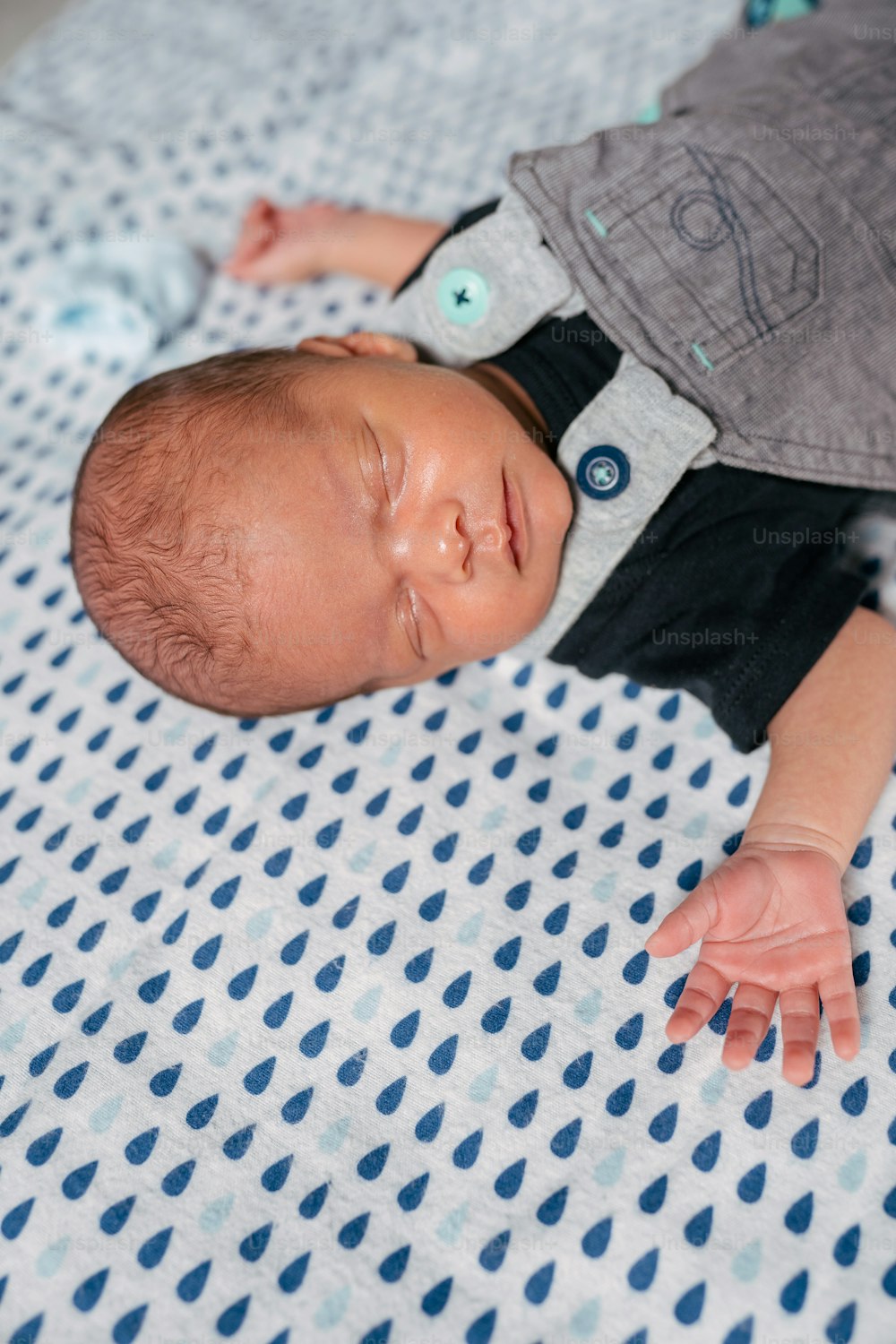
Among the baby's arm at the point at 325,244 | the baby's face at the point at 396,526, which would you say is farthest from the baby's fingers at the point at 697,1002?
the baby's arm at the point at 325,244

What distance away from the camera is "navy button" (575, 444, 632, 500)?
1218 mm

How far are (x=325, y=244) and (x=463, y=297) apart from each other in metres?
0.46

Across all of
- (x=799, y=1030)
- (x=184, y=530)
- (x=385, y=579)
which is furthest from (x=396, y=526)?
(x=799, y=1030)

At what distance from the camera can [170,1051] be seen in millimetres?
1065

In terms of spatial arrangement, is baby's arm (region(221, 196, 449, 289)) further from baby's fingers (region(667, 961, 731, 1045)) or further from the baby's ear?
baby's fingers (region(667, 961, 731, 1045))

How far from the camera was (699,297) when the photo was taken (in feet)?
4.08

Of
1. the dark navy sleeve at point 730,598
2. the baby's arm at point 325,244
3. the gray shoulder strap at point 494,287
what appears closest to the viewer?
the dark navy sleeve at point 730,598

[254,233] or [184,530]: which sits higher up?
[254,233]

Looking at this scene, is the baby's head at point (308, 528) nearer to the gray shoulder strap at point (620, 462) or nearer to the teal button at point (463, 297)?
the gray shoulder strap at point (620, 462)

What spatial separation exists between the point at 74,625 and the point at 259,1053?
0.64 m

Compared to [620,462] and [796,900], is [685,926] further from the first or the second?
[620,462]

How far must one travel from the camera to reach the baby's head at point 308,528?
3.58ft

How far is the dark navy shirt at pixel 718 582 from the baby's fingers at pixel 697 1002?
26cm

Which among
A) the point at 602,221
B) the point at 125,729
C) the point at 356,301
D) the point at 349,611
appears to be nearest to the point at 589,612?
the point at 349,611
